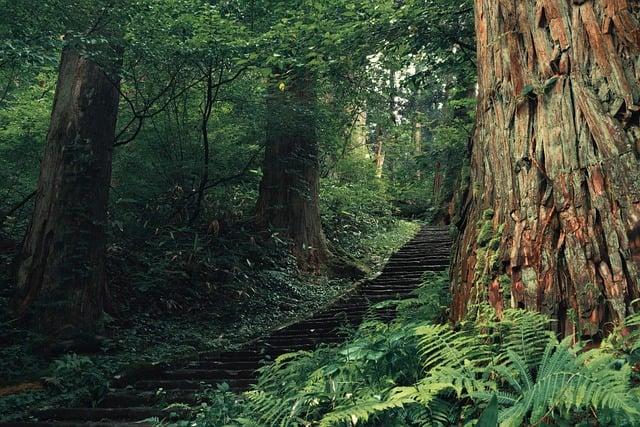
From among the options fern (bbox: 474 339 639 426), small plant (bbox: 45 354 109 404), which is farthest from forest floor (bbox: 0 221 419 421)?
fern (bbox: 474 339 639 426)

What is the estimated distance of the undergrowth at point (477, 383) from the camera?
2209 millimetres

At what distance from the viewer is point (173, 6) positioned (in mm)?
7984

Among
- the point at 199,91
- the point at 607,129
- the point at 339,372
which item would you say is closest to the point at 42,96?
the point at 199,91

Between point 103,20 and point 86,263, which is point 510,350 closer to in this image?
point 86,263

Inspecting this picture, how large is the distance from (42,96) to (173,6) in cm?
579

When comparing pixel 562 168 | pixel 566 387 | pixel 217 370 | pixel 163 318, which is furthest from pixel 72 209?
pixel 566 387

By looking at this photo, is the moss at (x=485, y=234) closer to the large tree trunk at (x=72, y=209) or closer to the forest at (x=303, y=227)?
the forest at (x=303, y=227)

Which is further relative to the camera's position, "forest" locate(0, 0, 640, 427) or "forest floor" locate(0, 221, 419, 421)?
"forest floor" locate(0, 221, 419, 421)

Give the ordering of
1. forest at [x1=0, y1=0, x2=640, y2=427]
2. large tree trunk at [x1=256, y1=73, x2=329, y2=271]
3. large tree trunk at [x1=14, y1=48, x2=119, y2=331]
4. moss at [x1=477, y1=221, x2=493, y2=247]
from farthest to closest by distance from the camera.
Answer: large tree trunk at [x1=256, y1=73, x2=329, y2=271], large tree trunk at [x1=14, y1=48, x2=119, y2=331], moss at [x1=477, y1=221, x2=493, y2=247], forest at [x1=0, y1=0, x2=640, y2=427]

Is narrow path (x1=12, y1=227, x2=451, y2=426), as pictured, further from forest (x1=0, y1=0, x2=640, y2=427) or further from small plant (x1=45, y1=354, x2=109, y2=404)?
small plant (x1=45, y1=354, x2=109, y2=404)

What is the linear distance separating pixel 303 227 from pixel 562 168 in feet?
34.3

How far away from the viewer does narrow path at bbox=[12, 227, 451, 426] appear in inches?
210

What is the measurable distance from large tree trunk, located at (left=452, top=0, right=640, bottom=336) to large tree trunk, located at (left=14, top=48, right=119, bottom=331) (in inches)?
240

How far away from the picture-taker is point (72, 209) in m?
8.11
